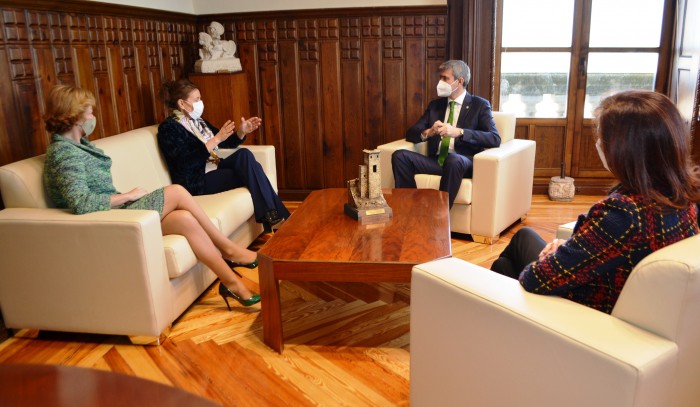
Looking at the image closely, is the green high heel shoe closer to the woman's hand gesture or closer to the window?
the woman's hand gesture

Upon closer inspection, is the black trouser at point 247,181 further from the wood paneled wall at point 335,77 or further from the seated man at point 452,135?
the wood paneled wall at point 335,77

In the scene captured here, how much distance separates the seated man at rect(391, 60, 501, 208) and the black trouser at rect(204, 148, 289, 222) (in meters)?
0.83

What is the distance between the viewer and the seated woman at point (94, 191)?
2539mm

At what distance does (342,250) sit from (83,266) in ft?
3.49

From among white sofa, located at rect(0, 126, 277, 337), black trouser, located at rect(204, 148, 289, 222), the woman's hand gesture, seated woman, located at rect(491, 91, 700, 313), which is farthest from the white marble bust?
seated woman, located at rect(491, 91, 700, 313)

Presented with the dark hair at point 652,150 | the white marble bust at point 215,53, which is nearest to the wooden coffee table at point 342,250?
the dark hair at point 652,150

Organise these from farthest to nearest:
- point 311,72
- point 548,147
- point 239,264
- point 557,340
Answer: point 548,147 → point 311,72 → point 239,264 → point 557,340

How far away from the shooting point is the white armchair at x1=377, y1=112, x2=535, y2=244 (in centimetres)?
361

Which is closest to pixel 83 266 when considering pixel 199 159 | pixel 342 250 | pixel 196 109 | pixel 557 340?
pixel 342 250

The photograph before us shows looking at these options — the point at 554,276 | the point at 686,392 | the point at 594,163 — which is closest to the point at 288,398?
the point at 554,276

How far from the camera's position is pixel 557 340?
1.36 meters

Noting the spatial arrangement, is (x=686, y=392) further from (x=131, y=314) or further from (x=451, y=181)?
(x=451, y=181)

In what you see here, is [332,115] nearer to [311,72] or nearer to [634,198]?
[311,72]

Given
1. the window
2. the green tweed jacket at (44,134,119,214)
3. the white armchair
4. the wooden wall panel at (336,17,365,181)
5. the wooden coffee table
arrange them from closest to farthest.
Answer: the wooden coffee table, the green tweed jacket at (44,134,119,214), the white armchair, the window, the wooden wall panel at (336,17,365,181)
